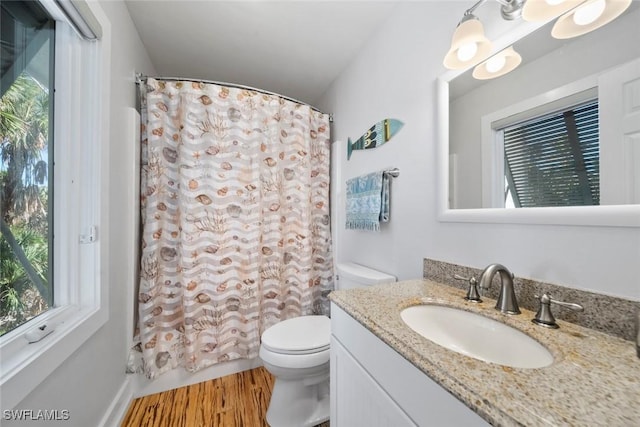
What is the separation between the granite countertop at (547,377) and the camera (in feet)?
1.17

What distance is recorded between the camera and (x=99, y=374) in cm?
108

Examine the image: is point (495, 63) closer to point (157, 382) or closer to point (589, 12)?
point (589, 12)

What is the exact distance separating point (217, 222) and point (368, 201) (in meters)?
0.97

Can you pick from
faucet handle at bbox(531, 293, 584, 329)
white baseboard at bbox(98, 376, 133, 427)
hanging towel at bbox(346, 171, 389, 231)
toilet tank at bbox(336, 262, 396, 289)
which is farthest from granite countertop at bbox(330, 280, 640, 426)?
white baseboard at bbox(98, 376, 133, 427)

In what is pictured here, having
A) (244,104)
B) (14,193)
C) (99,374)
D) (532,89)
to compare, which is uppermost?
(244,104)

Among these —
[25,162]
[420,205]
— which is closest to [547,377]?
[420,205]

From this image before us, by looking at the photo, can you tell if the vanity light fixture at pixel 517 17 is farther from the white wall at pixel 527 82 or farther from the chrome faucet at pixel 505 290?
the chrome faucet at pixel 505 290

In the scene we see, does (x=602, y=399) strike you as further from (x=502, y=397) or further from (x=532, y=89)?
(x=532, y=89)

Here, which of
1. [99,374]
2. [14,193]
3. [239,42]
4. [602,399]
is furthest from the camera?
[239,42]

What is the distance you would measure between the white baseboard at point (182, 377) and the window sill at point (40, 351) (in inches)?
26.4

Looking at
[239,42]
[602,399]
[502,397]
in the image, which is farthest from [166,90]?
[602,399]

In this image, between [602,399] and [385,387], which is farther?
[385,387]

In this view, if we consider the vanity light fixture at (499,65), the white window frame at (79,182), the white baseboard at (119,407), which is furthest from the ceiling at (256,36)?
the white baseboard at (119,407)

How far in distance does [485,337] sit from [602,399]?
1.11 ft
